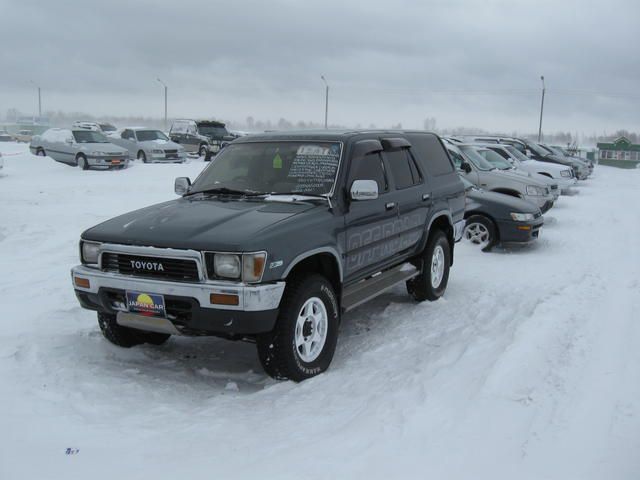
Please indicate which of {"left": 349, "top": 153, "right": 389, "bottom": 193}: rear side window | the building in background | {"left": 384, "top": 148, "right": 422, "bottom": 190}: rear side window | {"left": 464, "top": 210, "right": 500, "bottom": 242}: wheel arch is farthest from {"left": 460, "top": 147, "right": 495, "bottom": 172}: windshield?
the building in background

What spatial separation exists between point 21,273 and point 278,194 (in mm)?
4152

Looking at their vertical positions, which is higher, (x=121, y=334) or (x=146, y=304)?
(x=146, y=304)

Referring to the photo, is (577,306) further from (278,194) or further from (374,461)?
(374,461)

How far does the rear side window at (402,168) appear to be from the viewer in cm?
632

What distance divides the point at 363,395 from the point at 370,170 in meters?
2.32

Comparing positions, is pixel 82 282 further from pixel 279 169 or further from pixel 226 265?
pixel 279 169

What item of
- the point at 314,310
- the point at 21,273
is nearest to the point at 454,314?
the point at 314,310

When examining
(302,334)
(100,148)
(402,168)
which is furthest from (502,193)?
(100,148)

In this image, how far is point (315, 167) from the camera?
5.52 meters

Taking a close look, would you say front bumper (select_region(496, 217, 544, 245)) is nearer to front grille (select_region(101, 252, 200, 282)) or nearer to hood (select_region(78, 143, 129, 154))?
front grille (select_region(101, 252, 200, 282))

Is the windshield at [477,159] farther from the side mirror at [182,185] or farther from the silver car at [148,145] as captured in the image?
the silver car at [148,145]

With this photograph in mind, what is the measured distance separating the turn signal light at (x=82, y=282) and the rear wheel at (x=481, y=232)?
23.4 feet

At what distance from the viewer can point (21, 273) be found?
7.62 m

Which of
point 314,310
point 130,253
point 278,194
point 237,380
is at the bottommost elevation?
point 237,380
